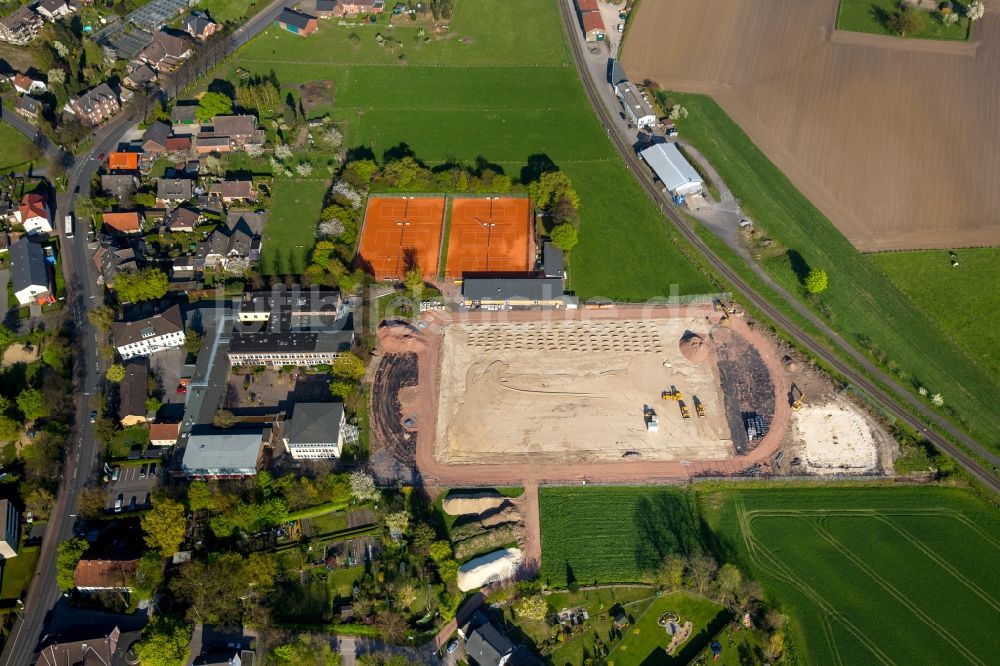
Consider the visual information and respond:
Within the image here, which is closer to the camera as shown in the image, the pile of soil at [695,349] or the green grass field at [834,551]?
the green grass field at [834,551]

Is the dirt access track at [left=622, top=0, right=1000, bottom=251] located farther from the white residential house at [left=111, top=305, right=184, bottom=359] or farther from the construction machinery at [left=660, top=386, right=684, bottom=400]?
the white residential house at [left=111, top=305, right=184, bottom=359]

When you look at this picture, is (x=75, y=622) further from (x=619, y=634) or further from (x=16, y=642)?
(x=619, y=634)

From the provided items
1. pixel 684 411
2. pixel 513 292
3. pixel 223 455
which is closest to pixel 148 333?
pixel 223 455

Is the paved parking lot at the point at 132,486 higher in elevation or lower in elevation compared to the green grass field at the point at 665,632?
higher

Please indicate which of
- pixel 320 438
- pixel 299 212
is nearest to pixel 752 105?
pixel 299 212

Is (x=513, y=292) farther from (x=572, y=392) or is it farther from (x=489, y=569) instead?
(x=489, y=569)

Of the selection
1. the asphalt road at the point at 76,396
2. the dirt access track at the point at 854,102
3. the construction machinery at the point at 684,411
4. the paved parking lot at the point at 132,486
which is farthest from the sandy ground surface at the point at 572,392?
the asphalt road at the point at 76,396

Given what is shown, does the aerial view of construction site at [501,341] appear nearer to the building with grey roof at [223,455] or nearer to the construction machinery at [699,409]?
the building with grey roof at [223,455]
